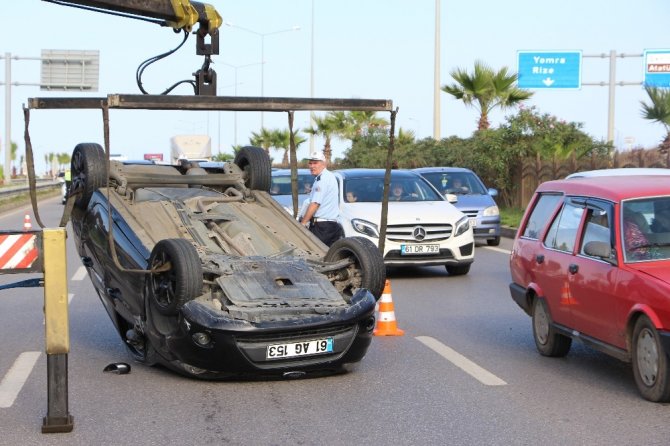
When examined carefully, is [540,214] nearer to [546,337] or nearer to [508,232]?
[546,337]

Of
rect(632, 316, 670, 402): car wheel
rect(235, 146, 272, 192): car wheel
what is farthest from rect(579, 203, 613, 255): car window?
rect(235, 146, 272, 192): car wheel

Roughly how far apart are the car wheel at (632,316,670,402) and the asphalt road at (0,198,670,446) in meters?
0.10

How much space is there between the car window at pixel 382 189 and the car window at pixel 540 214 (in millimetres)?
6925

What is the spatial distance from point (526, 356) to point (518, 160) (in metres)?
24.0

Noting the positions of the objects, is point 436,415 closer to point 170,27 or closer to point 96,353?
point 96,353

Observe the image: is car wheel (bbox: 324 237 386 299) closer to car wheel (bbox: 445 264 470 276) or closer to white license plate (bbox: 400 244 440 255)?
white license plate (bbox: 400 244 440 255)

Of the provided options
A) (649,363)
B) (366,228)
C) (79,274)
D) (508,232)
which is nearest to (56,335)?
(649,363)

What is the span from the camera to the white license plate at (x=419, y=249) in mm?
15961

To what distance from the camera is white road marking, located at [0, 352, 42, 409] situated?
7.76 meters

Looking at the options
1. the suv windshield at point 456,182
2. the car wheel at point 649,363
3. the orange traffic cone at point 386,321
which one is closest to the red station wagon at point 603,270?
the car wheel at point 649,363

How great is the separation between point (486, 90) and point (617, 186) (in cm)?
2931

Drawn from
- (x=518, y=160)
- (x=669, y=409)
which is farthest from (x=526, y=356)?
(x=518, y=160)

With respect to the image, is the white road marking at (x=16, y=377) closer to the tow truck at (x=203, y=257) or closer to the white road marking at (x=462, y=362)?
the tow truck at (x=203, y=257)

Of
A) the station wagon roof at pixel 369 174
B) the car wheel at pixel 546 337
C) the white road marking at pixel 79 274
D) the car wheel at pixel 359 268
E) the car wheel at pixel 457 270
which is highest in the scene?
the station wagon roof at pixel 369 174
